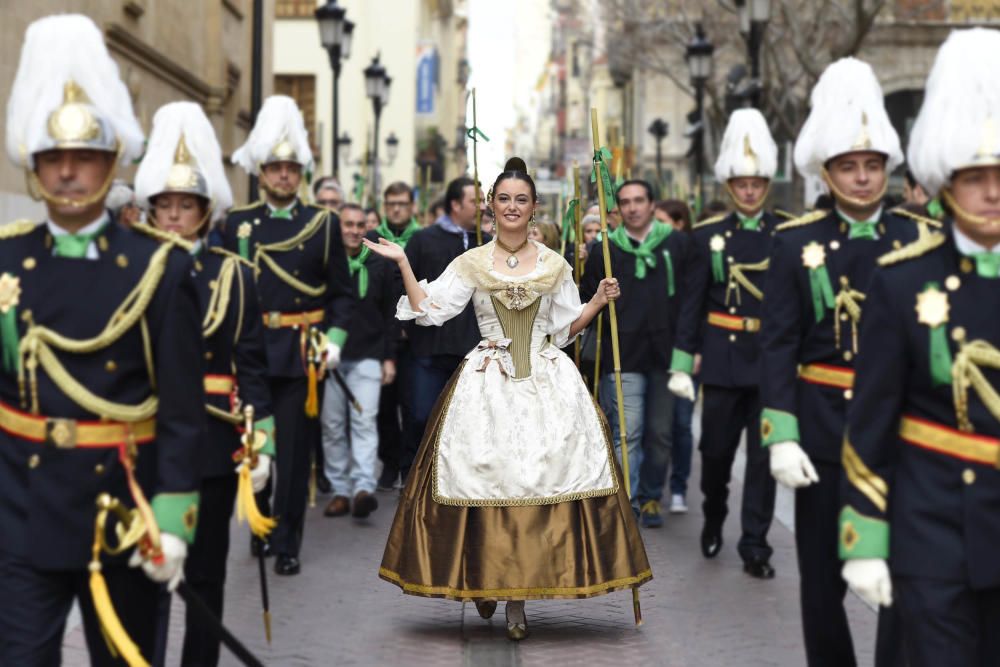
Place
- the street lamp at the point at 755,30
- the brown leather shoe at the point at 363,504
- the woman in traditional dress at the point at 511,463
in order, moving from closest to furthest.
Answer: the woman in traditional dress at the point at 511,463
the brown leather shoe at the point at 363,504
the street lamp at the point at 755,30

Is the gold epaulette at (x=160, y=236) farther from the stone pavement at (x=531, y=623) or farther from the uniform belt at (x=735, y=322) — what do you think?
the uniform belt at (x=735, y=322)

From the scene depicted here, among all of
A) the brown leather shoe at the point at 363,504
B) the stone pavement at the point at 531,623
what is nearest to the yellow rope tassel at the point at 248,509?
the stone pavement at the point at 531,623

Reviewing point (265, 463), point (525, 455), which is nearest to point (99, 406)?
point (265, 463)

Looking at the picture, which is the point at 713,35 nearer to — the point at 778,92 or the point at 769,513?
the point at 778,92

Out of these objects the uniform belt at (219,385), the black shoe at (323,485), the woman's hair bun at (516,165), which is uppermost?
the woman's hair bun at (516,165)

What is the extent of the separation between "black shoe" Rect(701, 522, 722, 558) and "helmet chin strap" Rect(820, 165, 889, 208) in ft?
13.1

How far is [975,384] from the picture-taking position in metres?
4.63

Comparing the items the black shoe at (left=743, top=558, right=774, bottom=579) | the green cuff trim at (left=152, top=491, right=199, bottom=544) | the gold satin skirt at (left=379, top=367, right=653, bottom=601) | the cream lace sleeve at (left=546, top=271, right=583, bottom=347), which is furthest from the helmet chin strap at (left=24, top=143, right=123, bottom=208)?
the black shoe at (left=743, top=558, right=774, bottom=579)

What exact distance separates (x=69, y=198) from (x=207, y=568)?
2.06 meters

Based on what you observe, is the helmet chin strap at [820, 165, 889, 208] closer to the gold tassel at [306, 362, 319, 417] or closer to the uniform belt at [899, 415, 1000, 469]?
the uniform belt at [899, 415, 1000, 469]

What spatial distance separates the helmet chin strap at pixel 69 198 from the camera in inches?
186

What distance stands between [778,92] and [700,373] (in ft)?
97.7

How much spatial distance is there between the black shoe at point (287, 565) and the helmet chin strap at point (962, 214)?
589 cm

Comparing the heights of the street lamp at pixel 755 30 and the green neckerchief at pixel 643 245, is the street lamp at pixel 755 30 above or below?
above
